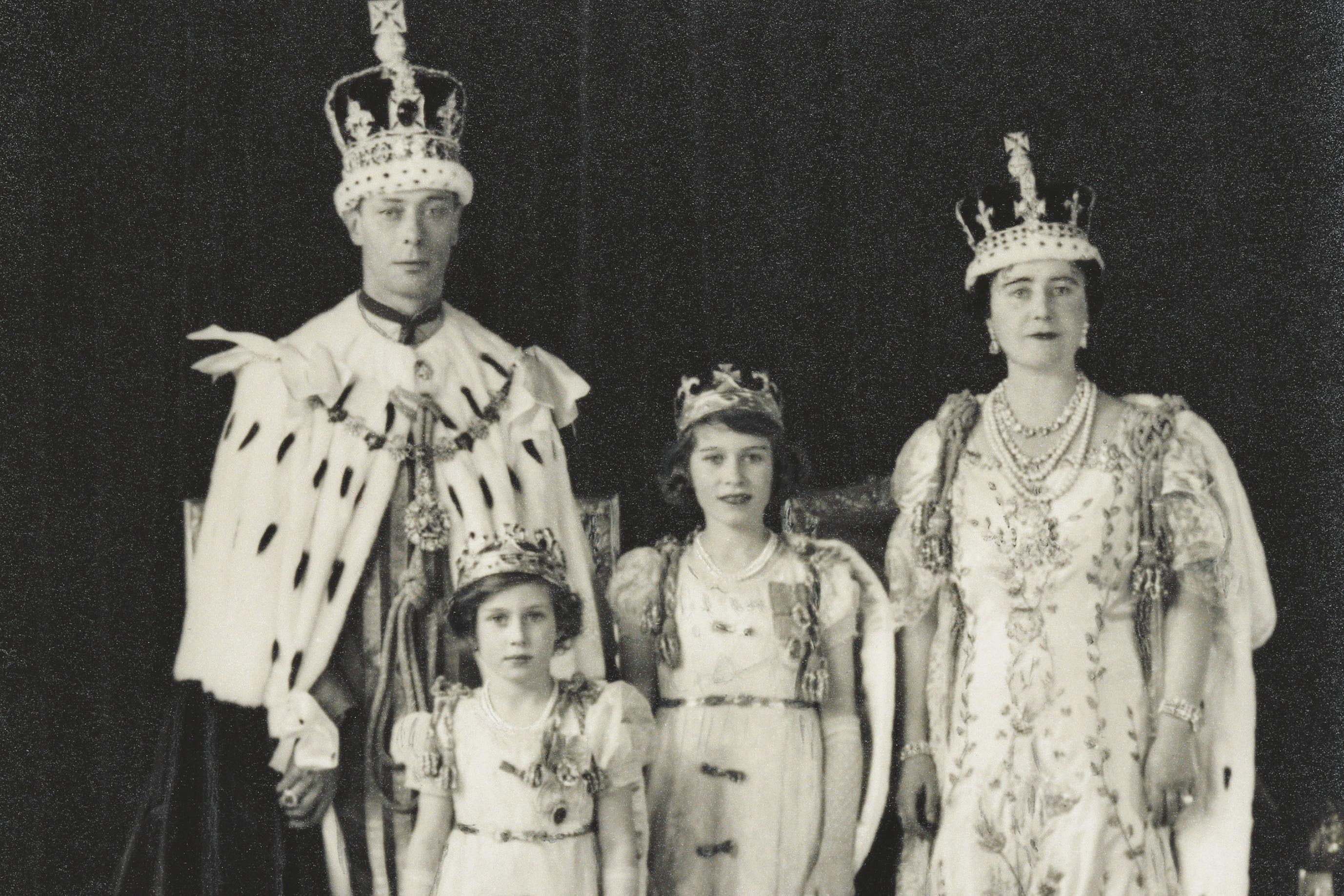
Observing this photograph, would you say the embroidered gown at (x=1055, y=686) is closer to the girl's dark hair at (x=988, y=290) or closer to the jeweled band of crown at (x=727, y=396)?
the girl's dark hair at (x=988, y=290)

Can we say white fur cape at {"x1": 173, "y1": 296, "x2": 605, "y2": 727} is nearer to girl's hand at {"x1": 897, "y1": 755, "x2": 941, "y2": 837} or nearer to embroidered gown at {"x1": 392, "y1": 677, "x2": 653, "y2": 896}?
embroidered gown at {"x1": 392, "y1": 677, "x2": 653, "y2": 896}

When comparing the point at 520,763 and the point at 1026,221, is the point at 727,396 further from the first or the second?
the point at 520,763

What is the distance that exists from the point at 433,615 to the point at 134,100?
135cm

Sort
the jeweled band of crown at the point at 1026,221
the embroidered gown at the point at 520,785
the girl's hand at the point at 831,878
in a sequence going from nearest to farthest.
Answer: the embroidered gown at the point at 520,785, the girl's hand at the point at 831,878, the jeweled band of crown at the point at 1026,221

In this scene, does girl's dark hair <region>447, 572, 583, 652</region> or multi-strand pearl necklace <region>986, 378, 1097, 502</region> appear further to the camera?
multi-strand pearl necklace <region>986, 378, 1097, 502</region>

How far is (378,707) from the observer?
3424mm

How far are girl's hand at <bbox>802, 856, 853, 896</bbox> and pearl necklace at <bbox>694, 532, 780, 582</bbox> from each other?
0.52 meters

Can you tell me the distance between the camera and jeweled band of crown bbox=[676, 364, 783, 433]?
3488 millimetres

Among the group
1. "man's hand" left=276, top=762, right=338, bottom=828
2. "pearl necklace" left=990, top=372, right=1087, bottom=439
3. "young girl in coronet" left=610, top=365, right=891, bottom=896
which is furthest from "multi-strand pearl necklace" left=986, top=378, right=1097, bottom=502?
"man's hand" left=276, top=762, right=338, bottom=828

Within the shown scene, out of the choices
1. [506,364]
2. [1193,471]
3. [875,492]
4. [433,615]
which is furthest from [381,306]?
[1193,471]

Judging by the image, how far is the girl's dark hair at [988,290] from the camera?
3.47m

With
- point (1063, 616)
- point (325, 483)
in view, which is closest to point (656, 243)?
point (325, 483)

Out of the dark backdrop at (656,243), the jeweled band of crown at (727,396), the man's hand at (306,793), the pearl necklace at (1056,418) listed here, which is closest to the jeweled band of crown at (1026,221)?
the pearl necklace at (1056,418)

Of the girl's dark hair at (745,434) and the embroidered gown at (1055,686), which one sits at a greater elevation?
the girl's dark hair at (745,434)
